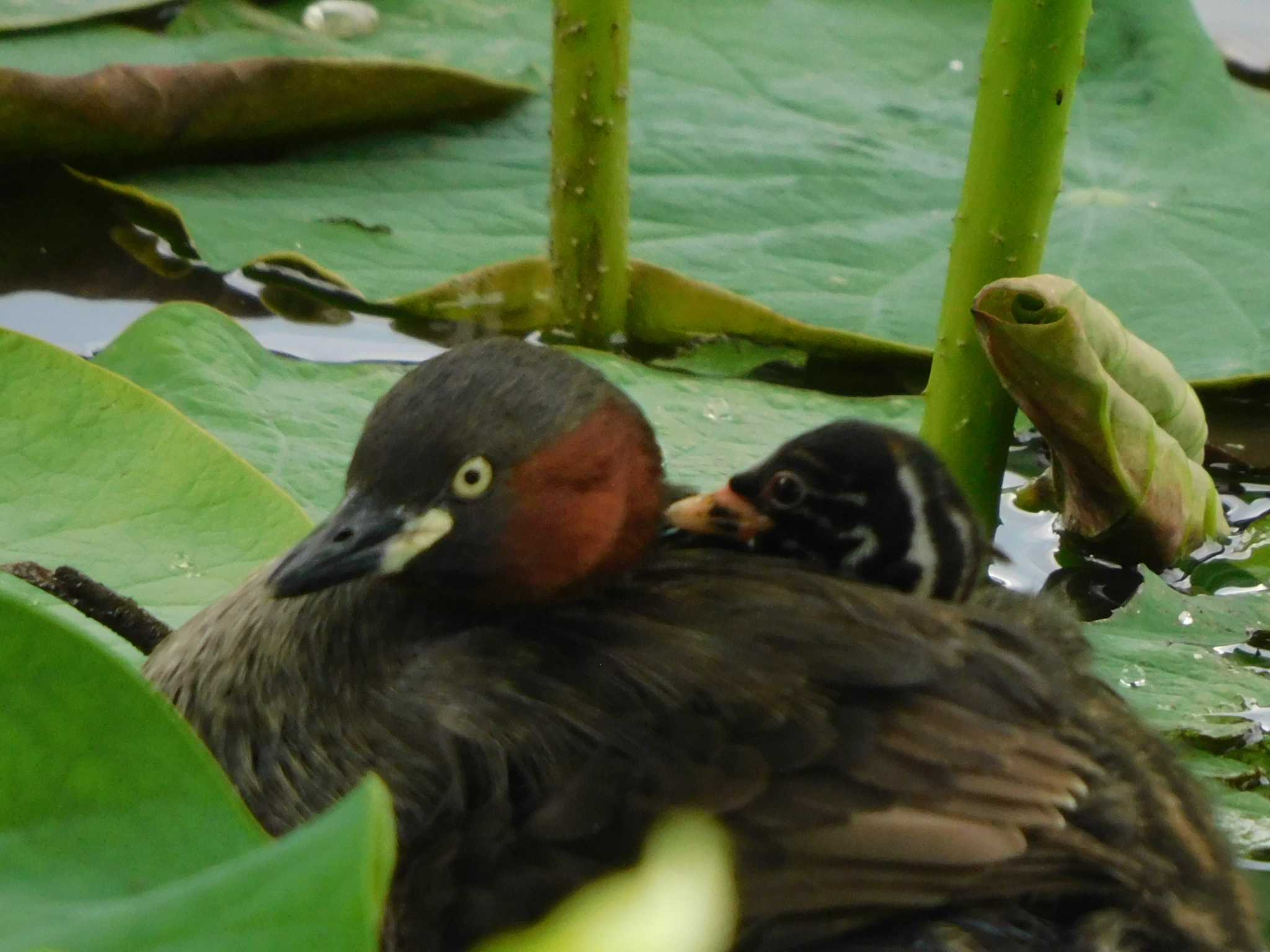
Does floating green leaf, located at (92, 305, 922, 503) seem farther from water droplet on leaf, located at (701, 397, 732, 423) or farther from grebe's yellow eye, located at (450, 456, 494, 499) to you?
grebe's yellow eye, located at (450, 456, 494, 499)

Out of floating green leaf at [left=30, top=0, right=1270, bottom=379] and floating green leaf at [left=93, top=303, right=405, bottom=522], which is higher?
floating green leaf at [left=30, top=0, right=1270, bottom=379]

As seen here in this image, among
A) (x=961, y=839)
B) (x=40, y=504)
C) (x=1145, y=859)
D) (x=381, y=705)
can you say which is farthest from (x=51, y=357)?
(x=1145, y=859)

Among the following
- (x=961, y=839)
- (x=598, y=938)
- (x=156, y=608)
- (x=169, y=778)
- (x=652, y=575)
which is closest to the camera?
(x=169, y=778)

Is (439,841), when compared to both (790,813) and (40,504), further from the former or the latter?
(40,504)

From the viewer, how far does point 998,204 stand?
2.30 metres

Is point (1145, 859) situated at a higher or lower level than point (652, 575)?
lower

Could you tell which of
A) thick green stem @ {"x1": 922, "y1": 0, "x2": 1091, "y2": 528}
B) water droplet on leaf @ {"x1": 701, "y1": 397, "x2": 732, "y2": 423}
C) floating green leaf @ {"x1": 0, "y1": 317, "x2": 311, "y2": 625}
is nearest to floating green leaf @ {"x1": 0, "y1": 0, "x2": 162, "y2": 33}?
floating green leaf @ {"x1": 0, "y1": 317, "x2": 311, "y2": 625}

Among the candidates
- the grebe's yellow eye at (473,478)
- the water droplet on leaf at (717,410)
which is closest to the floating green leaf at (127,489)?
the grebe's yellow eye at (473,478)

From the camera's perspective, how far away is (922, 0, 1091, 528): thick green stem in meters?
2.18

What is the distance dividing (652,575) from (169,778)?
0.77m

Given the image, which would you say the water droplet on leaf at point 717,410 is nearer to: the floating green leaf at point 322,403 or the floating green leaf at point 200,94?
the floating green leaf at point 322,403

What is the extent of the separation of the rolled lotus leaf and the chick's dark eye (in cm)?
32

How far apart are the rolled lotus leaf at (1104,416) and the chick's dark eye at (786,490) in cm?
32

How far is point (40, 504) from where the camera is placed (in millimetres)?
2123
